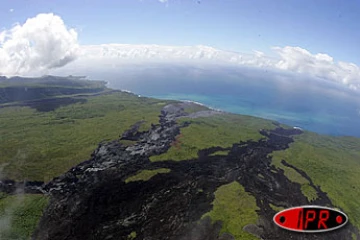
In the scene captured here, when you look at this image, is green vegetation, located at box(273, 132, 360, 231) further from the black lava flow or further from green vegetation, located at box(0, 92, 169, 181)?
green vegetation, located at box(0, 92, 169, 181)

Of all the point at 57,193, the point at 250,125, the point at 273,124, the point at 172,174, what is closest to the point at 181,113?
the point at 250,125

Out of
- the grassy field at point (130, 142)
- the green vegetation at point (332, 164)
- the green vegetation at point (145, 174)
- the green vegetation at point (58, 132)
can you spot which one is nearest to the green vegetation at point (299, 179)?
the grassy field at point (130, 142)

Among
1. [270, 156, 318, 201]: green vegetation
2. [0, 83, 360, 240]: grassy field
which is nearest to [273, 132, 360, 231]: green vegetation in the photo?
[0, 83, 360, 240]: grassy field

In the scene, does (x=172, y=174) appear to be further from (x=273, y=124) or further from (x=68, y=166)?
(x=273, y=124)

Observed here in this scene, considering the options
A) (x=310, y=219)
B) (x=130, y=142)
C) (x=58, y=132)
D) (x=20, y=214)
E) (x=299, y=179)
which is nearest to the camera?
(x=310, y=219)

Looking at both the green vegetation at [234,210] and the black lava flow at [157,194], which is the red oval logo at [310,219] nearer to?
the black lava flow at [157,194]

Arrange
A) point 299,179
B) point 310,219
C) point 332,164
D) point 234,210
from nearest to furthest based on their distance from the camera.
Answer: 1. point 310,219
2. point 234,210
3. point 299,179
4. point 332,164

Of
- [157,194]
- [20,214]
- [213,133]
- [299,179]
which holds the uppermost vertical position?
[213,133]

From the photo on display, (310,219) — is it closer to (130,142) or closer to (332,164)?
(130,142)

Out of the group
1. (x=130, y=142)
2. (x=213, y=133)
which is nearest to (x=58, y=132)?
(x=130, y=142)
